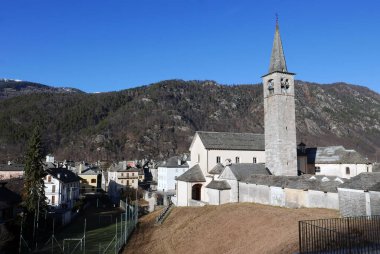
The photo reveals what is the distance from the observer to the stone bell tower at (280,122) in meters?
44.0

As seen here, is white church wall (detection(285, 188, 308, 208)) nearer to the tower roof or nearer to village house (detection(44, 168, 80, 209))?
the tower roof

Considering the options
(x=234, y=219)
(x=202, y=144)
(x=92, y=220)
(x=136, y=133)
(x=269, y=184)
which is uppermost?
(x=136, y=133)

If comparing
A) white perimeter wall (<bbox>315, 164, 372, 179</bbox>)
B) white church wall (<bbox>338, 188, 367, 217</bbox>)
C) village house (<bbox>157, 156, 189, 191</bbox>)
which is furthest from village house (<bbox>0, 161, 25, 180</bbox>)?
white church wall (<bbox>338, 188, 367, 217</bbox>)

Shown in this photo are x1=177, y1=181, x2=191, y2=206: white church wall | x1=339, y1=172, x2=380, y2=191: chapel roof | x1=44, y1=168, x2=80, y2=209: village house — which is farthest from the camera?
x1=44, y1=168, x2=80, y2=209: village house

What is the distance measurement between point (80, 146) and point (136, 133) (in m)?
30.6

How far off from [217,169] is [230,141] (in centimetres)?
560

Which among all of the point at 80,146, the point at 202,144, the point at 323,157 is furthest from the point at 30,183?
the point at 80,146

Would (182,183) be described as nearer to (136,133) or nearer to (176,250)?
(176,250)

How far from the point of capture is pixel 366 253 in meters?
14.2

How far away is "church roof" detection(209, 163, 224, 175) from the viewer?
47.3 m

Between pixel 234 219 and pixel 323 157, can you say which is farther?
pixel 323 157

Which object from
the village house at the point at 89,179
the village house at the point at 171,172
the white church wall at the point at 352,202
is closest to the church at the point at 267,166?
the white church wall at the point at 352,202

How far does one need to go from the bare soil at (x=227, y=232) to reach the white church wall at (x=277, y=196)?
212cm

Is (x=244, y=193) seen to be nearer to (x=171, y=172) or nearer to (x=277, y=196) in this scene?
(x=277, y=196)
